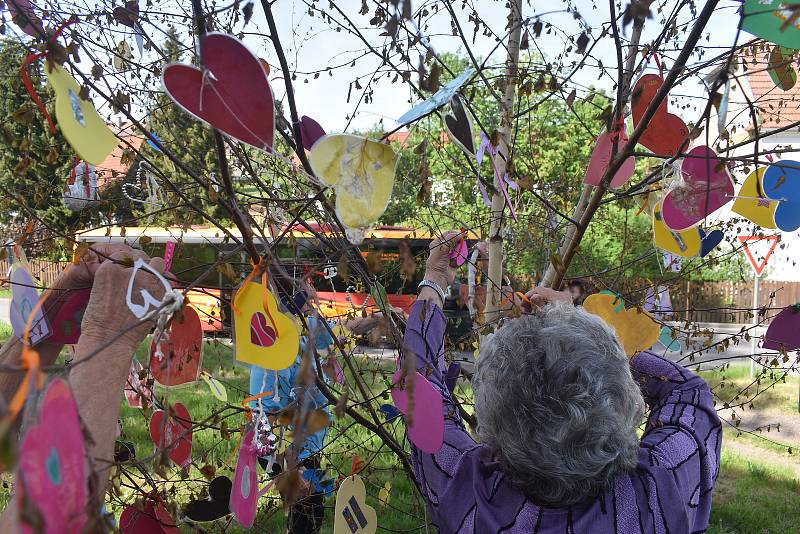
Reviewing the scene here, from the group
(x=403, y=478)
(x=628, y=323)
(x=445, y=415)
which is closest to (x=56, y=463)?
(x=445, y=415)

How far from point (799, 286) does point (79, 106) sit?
12741 mm

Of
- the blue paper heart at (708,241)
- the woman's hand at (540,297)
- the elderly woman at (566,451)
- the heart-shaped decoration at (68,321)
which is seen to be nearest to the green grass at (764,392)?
the blue paper heart at (708,241)

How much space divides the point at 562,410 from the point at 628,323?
70 centimetres

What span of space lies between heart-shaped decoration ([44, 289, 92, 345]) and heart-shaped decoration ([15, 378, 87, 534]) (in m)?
0.71

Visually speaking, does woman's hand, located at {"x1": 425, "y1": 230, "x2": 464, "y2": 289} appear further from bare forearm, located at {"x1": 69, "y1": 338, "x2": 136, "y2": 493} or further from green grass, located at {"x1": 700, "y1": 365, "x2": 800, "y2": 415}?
green grass, located at {"x1": 700, "y1": 365, "x2": 800, "y2": 415}

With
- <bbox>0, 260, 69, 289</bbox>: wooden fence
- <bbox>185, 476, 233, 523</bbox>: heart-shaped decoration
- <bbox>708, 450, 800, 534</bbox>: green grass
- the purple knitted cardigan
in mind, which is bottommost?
<bbox>708, 450, 800, 534</bbox>: green grass

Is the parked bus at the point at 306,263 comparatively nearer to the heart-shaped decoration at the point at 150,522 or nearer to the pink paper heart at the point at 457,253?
A: the pink paper heart at the point at 457,253

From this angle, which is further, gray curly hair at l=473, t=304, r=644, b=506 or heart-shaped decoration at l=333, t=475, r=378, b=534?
heart-shaped decoration at l=333, t=475, r=378, b=534

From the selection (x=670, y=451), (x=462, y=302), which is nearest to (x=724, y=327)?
(x=462, y=302)

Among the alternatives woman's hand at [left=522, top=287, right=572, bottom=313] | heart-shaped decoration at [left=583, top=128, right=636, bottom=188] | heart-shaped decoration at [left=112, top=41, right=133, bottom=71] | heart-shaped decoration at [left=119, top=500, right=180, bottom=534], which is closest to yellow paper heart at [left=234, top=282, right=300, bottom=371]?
woman's hand at [left=522, top=287, right=572, bottom=313]

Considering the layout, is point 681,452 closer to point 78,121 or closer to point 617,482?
point 617,482

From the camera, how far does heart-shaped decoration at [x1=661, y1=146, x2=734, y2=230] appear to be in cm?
129

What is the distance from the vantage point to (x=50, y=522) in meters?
0.58

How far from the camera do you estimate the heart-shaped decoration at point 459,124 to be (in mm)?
1221
